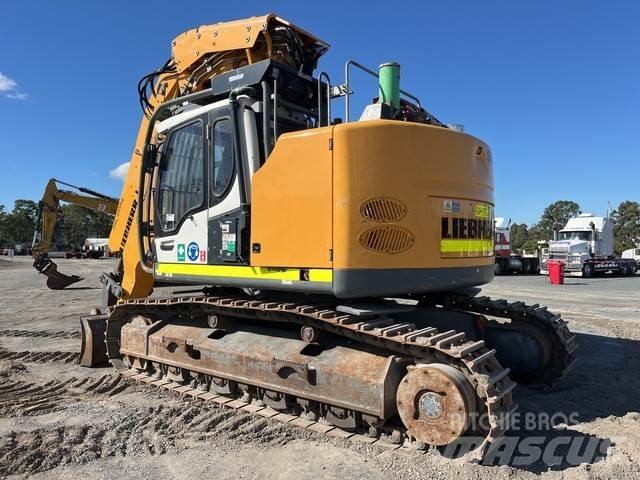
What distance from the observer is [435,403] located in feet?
12.5

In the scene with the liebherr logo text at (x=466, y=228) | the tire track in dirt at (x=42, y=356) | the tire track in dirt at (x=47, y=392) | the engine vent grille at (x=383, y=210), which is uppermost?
the engine vent grille at (x=383, y=210)

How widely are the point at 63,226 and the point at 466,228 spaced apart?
106 m

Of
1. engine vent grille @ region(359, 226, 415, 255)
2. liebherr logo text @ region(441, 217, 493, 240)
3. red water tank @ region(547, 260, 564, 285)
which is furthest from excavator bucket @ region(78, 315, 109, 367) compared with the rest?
red water tank @ region(547, 260, 564, 285)

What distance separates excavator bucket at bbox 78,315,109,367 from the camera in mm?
6836

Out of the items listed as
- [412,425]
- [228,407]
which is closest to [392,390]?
[412,425]

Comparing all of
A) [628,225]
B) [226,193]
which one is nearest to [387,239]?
[226,193]

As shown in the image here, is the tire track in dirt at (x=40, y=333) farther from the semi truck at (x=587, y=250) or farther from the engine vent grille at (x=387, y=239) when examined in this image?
the semi truck at (x=587, y=250)

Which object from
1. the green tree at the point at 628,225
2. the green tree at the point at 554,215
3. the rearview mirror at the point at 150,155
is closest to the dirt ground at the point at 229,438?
the rearview mirror at the point at 150,155

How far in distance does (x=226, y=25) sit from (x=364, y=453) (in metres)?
4.85

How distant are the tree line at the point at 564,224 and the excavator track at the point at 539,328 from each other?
62.6 metres

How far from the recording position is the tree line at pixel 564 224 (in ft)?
282

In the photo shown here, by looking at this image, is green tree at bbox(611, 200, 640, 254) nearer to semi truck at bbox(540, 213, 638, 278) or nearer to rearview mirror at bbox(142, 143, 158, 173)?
semi truck at bbox(540, 213, 638, 278)

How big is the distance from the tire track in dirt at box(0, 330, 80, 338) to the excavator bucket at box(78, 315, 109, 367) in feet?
8.45

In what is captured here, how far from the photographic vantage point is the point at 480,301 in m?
5.91
